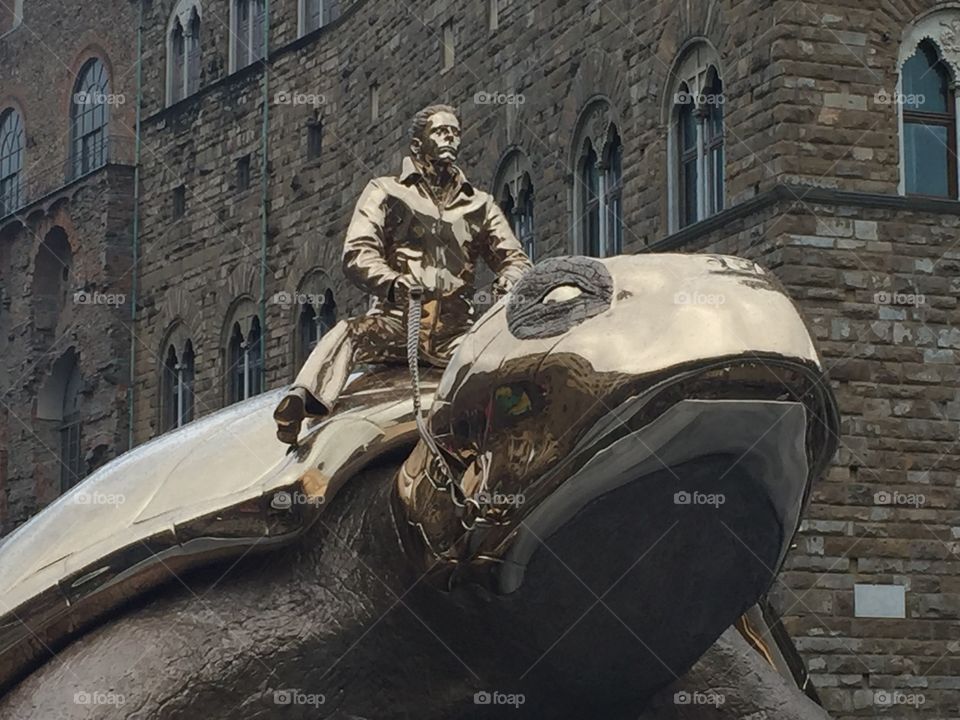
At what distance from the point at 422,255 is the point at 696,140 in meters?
14.2

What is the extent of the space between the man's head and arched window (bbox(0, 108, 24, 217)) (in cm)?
3736

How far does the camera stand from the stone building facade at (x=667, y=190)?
58.2ft

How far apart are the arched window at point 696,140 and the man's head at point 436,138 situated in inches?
519

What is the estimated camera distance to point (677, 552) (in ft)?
15.7

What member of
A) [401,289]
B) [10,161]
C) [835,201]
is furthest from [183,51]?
[401,289]

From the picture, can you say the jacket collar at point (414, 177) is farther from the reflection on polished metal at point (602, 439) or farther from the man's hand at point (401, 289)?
the reflection on polished metal at point (602, 439)

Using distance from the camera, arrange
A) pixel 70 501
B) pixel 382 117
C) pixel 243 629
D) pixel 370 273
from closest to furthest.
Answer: pixel 243 629, pixel 370 273, pixel 70 501, pixel 382 117

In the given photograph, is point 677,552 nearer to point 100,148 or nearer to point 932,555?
point 932,555

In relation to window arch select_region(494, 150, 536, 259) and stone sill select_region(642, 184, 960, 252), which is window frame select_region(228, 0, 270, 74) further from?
stone sill select_region(642, 184, 960, 252)

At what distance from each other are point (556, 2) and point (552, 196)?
2.25 meters

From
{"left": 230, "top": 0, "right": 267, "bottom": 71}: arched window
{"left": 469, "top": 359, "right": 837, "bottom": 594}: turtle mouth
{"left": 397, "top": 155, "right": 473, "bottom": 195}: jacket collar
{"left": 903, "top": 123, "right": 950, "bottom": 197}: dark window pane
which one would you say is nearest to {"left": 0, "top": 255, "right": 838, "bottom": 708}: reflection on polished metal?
{"left": 469, "top": 359, "right": 837, "bottom": 594}: turtle mouth

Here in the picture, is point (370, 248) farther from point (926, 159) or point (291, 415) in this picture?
point (926, 159)

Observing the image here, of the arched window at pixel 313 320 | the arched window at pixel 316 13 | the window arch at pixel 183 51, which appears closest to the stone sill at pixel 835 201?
the arched window at pixel 313 320

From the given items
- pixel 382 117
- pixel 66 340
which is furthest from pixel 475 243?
pixel 66 340
